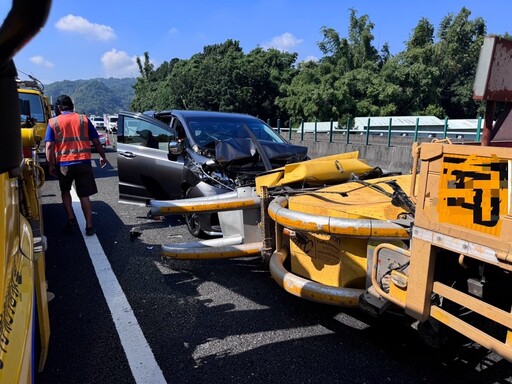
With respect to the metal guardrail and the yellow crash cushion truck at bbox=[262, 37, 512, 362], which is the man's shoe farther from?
the metal guardrail

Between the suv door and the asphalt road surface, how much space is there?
161 centimetres

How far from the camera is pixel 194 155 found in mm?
5297

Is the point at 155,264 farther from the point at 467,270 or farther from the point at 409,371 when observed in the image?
the point at 467,270

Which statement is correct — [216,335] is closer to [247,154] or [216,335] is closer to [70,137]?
[247,154]

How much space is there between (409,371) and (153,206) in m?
2.80

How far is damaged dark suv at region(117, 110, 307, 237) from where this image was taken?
4.76 metres

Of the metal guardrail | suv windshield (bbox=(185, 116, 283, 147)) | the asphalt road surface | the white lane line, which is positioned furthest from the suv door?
the metal guardrail

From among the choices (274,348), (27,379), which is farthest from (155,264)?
(27,379)

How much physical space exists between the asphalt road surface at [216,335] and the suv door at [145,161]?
1610 mm

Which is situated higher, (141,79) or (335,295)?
(141,79)

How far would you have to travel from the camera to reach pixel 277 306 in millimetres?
3441

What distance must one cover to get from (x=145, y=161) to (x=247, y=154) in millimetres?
1990

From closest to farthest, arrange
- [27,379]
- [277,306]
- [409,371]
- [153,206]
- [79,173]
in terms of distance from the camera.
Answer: [27,379]
[409,371]
[277,306]
[153,206]
[79,173]

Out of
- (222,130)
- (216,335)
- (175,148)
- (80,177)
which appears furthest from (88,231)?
(216,335)
